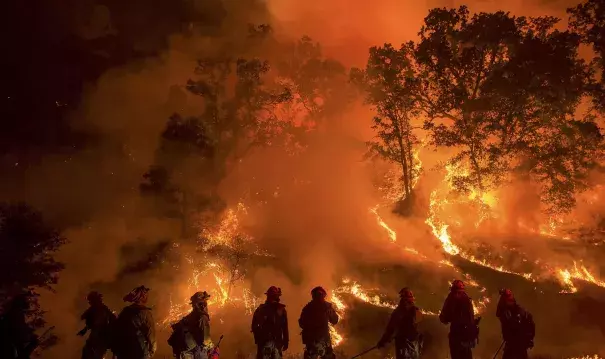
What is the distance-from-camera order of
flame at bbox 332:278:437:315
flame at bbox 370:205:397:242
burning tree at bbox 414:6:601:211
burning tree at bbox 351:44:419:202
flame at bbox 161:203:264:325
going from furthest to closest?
1. flame at bbox 370:205:397:242
2. burning tree at bbox 351:44:419:202
3. flame at bbox 161:203:264:325
4. burning tree at bbox 414:6:601:211
5. flame at bbox 332:278:437:315

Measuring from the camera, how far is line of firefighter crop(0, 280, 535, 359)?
7.34 meters

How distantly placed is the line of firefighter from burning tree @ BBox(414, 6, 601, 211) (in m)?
14.6

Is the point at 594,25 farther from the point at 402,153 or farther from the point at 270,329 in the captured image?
the point at 270,329

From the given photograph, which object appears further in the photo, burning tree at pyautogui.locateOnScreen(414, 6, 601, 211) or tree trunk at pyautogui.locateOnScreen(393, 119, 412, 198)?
tree trunk at pyautogui.locateOnScreen(393, 119, 412, 198)

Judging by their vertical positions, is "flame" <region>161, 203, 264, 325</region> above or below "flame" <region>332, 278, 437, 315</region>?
above

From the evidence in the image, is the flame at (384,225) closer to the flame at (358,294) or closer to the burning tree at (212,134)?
the flame at (358,294)

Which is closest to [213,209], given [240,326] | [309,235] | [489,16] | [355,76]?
[309,235]

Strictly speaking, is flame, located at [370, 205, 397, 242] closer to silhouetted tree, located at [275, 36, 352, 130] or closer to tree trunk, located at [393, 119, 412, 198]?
tree trunk, located at [393, 119, 412, 198]

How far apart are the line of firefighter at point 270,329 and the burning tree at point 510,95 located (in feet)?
48.0

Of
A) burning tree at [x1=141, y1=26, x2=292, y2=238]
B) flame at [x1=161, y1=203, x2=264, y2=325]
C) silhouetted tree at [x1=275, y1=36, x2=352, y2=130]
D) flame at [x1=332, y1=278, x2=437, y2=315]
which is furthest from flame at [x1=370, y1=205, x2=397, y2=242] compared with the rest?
silhouetted tree at [x1=275, y1=36, x2=352, y2=130]

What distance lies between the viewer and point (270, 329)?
7.82 meters

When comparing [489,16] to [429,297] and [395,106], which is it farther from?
[429,297]

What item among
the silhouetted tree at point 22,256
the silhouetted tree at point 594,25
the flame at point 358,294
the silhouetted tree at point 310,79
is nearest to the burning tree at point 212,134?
the silhouetted tree at point 310,79

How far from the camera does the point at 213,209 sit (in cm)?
2684
